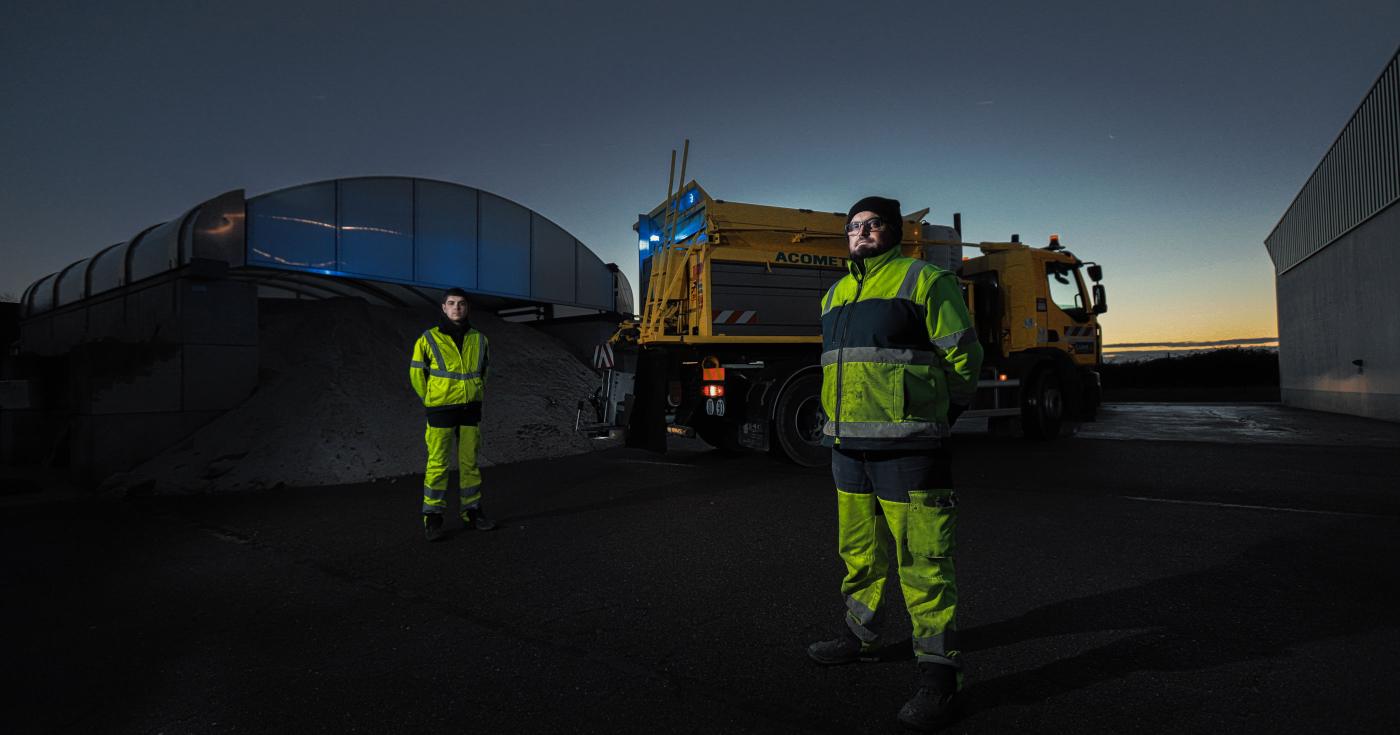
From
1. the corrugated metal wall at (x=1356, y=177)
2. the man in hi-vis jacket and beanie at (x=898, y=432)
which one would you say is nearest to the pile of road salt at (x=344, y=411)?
the man in hi-vis jacket and beanie at (x=898, y=432)

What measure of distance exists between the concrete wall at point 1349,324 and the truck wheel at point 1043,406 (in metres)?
9.31

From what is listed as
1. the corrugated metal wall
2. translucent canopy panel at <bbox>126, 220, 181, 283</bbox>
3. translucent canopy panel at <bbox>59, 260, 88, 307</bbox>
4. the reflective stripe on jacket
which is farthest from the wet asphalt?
the corrugated metal wall

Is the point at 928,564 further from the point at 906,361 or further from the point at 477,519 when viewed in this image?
the point at 477,519

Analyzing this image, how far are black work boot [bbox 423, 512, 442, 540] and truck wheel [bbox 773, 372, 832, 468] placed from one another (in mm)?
4211

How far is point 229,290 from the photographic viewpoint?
10.1 metres

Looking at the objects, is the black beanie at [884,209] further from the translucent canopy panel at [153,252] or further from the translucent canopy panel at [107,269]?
the translucent canopy panel at [107,269]

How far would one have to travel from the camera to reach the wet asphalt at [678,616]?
7.87 feet

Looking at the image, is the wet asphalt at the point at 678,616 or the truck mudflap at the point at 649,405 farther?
the truck mudflap at the point at 649,405

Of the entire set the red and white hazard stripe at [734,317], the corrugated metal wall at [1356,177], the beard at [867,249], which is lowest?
the beard at [867,249]

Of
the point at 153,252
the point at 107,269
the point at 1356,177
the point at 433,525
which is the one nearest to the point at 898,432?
the point at 433,525

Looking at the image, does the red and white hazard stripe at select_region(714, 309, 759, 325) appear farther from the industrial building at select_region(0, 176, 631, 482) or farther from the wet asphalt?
the industrial building at select_region(0, 176, 631, 482)

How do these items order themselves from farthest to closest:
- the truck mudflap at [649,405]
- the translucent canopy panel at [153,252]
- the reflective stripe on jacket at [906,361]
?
1. the translucent canopy panel at [153,252]
2. the truck mudflap at [649,405]
3. the reflective stripe on jacket at [906,361]

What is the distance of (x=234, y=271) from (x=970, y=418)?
14143mm

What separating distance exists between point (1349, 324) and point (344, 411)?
22962mm
